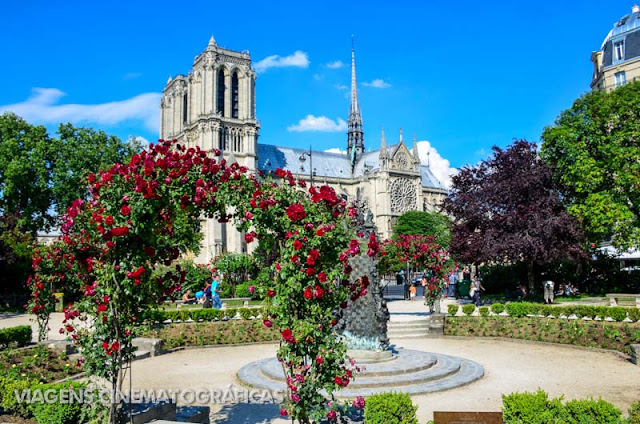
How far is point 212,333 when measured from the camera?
17797mm

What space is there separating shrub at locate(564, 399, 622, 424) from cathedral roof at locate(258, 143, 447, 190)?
242 ft

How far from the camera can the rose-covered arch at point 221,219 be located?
21.1ft

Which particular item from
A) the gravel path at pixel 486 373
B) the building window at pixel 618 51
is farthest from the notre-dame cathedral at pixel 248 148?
the gravel path at pixel 486 373

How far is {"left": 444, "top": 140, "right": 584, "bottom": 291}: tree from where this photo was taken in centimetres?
2686

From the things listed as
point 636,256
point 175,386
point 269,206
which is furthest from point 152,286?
point 636,256

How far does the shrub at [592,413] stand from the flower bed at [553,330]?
8.61 meters

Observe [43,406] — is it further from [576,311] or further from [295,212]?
[576,311]

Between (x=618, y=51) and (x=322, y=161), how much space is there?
53.2 metres

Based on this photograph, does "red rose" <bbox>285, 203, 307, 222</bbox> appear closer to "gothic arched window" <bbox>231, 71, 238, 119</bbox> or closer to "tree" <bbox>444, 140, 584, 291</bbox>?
"tree" <bbox>444, 140, 584, 291</bbox>

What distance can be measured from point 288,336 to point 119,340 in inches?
90.5

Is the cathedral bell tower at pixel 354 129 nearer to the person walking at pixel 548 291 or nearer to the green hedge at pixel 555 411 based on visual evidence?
the person walking at pixel 548 291

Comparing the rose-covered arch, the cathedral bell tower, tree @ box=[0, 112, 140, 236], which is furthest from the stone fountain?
the cathedral bell tower

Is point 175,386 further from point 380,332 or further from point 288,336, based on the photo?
A: point 288,336

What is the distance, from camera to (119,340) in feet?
21.9
